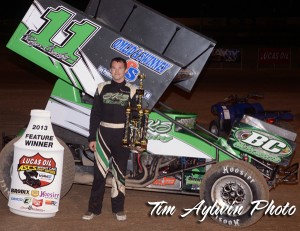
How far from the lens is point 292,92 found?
2022cm

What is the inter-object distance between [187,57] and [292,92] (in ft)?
40.1

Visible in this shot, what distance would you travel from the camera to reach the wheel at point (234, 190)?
23.7 feet

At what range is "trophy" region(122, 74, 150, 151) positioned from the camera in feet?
23.2

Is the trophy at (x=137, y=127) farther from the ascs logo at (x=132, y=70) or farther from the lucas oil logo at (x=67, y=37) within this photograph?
the lucas oil logo at (x=67, y=37)

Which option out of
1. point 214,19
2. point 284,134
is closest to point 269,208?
point 284,134

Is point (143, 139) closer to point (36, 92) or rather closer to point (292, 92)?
point (36, 92)

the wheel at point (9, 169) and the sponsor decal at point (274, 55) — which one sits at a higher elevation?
the sponsor decal at point (274, 55)

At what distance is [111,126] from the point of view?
7.16 meters

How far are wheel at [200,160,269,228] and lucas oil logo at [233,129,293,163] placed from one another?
11.2 inches

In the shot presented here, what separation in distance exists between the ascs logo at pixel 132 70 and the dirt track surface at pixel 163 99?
155 centimetres

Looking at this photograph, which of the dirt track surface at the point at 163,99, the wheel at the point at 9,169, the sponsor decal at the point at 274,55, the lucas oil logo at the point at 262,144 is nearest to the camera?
the dirt track surface at the point at 163,99

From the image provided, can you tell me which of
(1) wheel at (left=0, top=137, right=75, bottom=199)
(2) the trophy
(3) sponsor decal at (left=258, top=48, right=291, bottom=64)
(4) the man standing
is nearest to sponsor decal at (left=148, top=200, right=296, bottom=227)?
(4) the man standing

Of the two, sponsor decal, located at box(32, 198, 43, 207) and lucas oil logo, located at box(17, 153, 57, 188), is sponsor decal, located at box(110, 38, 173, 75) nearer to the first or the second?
lucas oil logo, located at box(17, 153, 57, 188)

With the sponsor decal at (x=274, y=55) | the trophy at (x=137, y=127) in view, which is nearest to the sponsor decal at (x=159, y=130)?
the trophy at (x=137, y=127)
